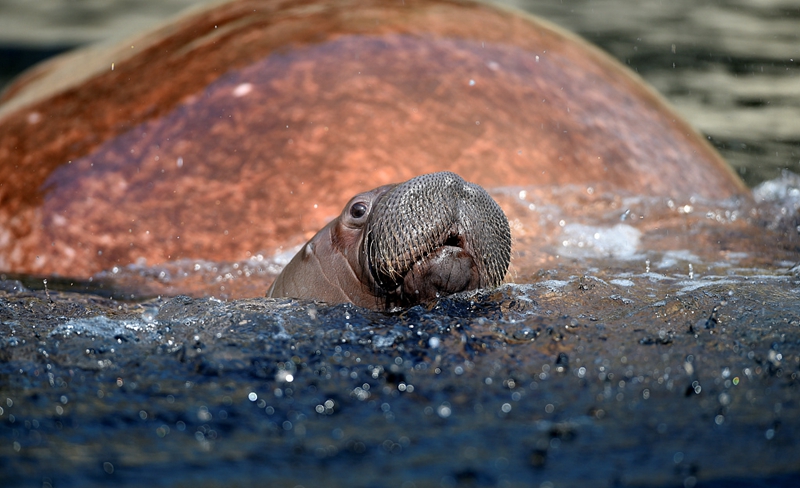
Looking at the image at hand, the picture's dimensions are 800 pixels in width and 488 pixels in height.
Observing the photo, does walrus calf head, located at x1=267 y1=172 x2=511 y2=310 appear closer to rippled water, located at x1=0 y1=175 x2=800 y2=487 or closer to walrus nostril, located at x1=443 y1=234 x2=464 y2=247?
walrus nostril, located at x1=443 y1=234 x2=464 y2=247

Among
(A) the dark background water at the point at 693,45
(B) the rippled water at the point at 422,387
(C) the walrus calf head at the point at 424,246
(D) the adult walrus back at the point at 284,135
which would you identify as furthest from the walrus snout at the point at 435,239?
(A) the dark background water at the point at 693,45

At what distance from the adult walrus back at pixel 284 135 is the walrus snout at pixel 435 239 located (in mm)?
984

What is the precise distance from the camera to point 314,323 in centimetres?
317

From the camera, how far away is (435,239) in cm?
328

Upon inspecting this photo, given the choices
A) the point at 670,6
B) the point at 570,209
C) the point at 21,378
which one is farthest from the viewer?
the point at 670,6

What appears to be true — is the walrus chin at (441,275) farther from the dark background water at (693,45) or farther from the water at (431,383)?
the dark background water at (693,45)

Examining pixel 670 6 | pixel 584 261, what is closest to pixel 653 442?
pixel 584 261

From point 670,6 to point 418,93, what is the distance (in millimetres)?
7795

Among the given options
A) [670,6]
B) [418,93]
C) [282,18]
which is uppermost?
[282,18]

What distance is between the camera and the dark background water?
8.06 meters

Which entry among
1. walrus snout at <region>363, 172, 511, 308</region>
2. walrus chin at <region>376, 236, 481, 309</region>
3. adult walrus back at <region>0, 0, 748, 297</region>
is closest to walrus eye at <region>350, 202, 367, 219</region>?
walrus snout at <region>363, 172, 511, 308</region>

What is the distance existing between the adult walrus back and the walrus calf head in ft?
2.68

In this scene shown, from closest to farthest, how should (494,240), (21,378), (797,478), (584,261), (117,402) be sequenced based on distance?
(797,478) → (117,402) → (21,378) → (494,240) → (584,261)

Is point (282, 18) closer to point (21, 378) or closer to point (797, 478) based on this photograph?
point (21, 378)
